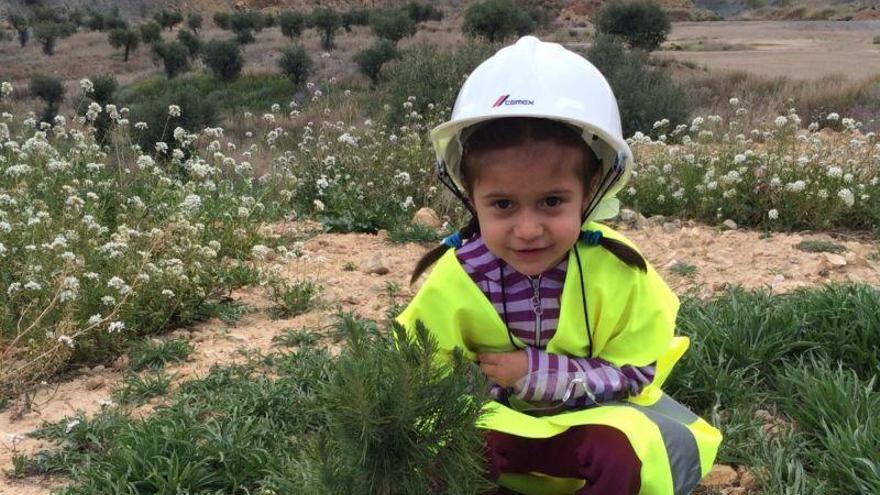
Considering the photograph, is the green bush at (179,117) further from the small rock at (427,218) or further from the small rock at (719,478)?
the small rock at (719,478)


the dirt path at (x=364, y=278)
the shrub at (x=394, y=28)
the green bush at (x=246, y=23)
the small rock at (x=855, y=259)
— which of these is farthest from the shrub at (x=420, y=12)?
the small rock at (x=855, y=259)

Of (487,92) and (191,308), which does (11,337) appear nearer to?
(191,308)

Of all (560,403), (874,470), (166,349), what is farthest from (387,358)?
(166,349)

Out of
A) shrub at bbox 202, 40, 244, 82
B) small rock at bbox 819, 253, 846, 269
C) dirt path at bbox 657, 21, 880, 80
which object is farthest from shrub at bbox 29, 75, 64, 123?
small rock at bbox 819, 253, 846, 269

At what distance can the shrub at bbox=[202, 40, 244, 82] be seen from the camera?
35344 mm

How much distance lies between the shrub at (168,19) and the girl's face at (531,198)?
64.8m

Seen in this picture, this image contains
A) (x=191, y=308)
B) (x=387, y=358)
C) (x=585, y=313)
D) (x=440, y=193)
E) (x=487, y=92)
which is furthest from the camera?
(x=440, y=193)

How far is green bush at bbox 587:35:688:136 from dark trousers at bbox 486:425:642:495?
439 inches

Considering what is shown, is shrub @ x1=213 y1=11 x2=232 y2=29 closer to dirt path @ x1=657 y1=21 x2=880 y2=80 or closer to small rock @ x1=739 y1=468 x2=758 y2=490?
dirt path @ x1=657 y1=21 x2=880 y2=80

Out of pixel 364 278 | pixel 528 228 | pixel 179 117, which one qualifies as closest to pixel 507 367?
pixel 528 228

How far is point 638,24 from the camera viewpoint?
109 ft

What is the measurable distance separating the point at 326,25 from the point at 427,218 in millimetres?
43458

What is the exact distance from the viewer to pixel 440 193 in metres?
6.43

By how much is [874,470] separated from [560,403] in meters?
0.95
